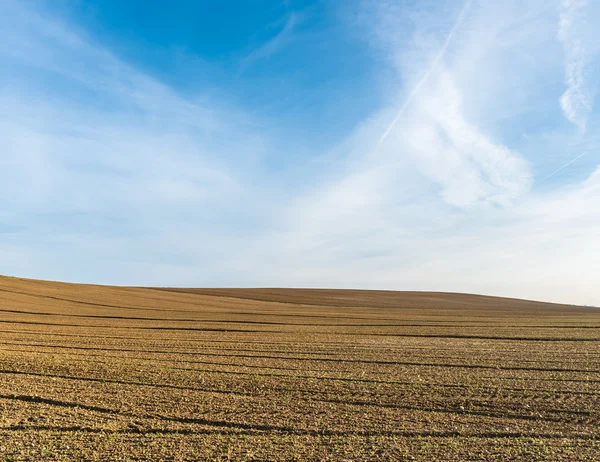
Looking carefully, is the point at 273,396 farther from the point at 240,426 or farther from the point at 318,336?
the point at 318,336

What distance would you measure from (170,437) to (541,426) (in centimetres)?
739

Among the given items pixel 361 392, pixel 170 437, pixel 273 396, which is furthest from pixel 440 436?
pixel 170 437

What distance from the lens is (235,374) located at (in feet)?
46.7

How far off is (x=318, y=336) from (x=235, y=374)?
37.3ft

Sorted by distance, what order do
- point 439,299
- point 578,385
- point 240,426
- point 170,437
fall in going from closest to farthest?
point 170,437
point 240,426
point 578,385
point 439,299

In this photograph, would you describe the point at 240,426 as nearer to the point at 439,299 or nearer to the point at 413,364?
the point at 413,364

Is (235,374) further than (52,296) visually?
No

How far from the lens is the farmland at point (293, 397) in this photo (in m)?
8.21

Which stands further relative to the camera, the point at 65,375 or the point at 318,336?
the point at 318,336

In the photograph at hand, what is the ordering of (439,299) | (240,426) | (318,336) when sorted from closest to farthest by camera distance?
(240,426)
(318,336)
(439,299)

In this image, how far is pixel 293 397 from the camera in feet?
37.8

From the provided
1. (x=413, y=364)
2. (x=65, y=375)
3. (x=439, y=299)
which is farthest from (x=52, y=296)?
(x=439, y=299)

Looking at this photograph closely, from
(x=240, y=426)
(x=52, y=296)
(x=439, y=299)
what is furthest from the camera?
(x=439, y=299)

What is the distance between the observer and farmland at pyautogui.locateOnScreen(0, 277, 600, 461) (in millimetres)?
8211
